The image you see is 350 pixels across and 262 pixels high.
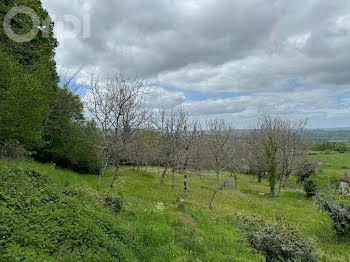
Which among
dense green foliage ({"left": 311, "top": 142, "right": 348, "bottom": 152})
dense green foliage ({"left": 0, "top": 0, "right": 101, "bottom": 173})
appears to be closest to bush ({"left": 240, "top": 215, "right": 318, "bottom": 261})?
dense green foliage ({"left": 0, "top": 0, "right": 101, "bottom": 173})

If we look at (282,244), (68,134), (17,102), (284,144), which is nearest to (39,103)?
(17,102)

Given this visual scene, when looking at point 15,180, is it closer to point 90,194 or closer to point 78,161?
point 90,194

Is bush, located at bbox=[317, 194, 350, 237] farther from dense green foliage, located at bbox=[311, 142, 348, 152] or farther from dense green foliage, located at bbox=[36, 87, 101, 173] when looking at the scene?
dense green foliage, located at bbox=[311, 142, 348, 152]

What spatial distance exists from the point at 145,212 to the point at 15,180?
15.3ft

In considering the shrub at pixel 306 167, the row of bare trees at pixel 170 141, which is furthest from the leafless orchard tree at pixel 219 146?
the shrub at pixel 306 167

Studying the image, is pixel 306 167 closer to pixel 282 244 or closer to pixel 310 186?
pixel 310 186

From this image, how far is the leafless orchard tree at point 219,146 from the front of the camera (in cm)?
2194

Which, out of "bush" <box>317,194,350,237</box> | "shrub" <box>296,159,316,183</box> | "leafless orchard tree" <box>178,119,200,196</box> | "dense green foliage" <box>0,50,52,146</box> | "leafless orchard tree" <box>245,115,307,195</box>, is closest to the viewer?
"dense green foliage" <box>0,50,52,146</box>

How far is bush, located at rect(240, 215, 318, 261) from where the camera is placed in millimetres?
5934

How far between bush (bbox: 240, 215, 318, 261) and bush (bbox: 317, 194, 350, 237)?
566cm

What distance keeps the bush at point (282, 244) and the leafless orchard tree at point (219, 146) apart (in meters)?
12.8

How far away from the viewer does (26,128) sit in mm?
10188

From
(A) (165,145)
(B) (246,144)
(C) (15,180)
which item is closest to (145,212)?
(C) (15,180)

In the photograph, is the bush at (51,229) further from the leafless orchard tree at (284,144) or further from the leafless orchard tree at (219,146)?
the leafless orchard tree at (284,144)
